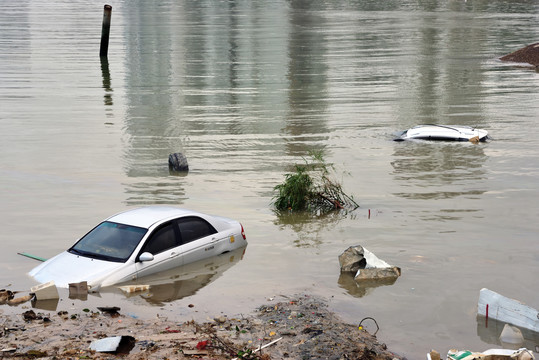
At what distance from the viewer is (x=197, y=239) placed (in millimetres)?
15328

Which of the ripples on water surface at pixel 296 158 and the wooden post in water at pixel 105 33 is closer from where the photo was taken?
the ripples on water surface at pixel 296 158

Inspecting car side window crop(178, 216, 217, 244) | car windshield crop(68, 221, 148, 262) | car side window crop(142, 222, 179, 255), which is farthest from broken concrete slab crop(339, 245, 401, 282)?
Result: car windshield crop(68, 221, 148, 262)

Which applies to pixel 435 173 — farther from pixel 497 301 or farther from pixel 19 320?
pixel 19 320

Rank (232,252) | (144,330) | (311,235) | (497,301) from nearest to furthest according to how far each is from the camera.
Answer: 1. (144,330)
2. (497,301)
3. (232,252)
4. (311,235)

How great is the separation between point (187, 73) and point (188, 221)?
30.9 meters

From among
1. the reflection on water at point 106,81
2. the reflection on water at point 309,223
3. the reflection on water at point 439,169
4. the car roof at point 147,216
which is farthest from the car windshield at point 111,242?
the reflection on water at point 106,81

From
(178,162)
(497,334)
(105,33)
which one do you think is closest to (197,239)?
(497,334)

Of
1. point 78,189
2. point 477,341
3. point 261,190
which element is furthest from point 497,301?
point 78,189

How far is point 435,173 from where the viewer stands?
76.7 ft

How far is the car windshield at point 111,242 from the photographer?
14172mm

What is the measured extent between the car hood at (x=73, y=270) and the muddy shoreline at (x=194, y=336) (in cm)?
85

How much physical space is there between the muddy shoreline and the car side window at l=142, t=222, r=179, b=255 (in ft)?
6.12

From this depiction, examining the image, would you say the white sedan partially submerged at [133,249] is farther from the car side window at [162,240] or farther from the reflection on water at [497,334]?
the reflection on water at [497,334]

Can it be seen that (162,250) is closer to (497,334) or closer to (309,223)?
(309,223)
